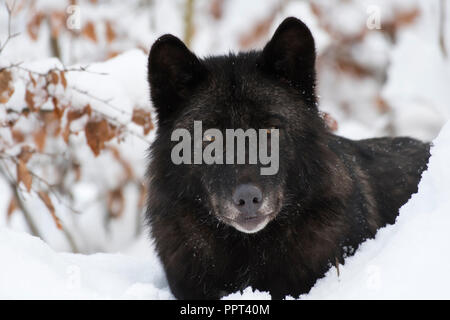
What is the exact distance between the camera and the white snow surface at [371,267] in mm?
2785

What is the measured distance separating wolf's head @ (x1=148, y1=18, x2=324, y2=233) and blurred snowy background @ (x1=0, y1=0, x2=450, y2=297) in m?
0.94

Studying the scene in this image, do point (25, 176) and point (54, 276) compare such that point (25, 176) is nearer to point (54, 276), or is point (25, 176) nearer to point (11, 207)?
point (54, 276)

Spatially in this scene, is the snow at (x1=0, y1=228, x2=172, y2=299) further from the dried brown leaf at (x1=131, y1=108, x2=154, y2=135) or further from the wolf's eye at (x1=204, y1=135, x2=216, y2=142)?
the dried brown leaf at (x1=131, y1=108, x2=154, y2=135)

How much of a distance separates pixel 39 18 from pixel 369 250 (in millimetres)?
5739

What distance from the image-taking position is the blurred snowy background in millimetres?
4938

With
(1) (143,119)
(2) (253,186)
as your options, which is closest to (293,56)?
(2) (253,186)

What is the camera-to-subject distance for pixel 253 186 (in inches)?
135

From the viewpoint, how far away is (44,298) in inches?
111

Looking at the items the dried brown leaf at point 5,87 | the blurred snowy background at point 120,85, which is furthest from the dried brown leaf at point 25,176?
the dried brown leaf at point 5,87

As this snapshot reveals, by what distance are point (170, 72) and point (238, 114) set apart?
0.62 meters

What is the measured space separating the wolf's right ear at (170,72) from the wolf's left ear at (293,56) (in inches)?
18.1
